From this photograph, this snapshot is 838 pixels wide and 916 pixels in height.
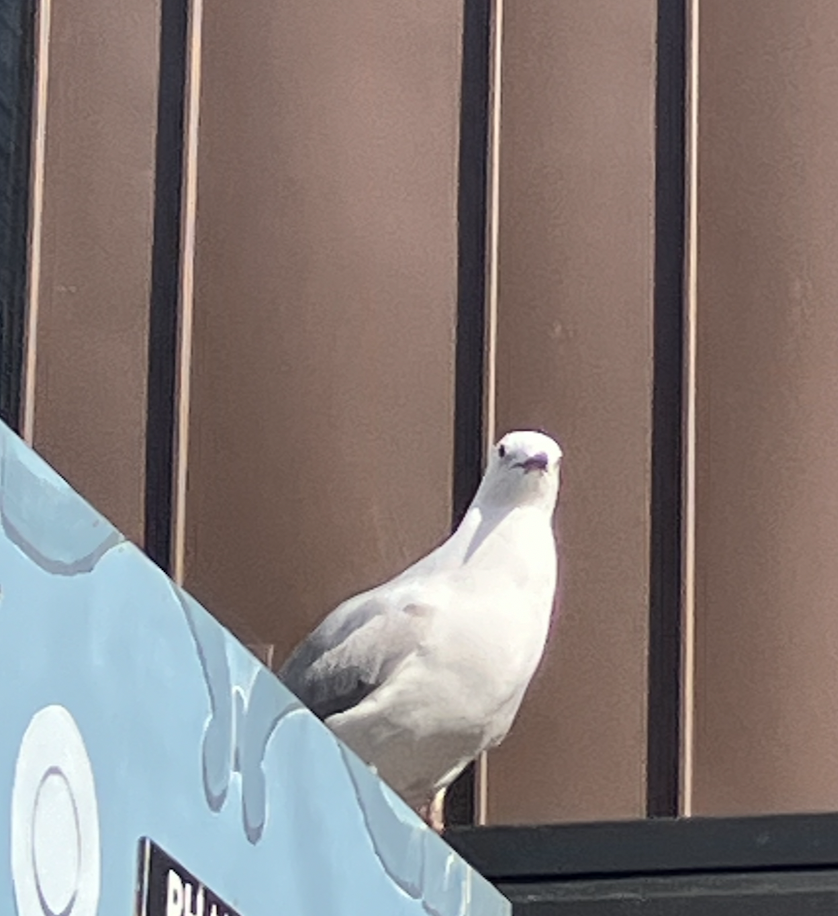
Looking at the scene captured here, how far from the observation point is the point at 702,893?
10.4 feet

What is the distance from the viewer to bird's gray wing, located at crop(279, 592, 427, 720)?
3.18 meters

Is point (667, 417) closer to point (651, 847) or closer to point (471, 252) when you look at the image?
point (471, 252)

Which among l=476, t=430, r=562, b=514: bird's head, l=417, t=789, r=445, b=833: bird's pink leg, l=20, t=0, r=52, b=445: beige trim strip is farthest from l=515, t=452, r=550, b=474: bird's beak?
l=20, t=0, r=52, b=445: beige trim strip

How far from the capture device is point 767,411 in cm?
448

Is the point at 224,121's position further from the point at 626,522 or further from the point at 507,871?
the point at 507,871

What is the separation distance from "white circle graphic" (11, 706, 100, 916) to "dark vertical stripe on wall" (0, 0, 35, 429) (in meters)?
2.99

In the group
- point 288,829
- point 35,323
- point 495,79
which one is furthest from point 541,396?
point 288,829

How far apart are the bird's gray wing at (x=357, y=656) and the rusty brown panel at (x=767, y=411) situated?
1.26 meters

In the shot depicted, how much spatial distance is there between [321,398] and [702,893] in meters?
1.66

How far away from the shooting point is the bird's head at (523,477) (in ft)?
11.3

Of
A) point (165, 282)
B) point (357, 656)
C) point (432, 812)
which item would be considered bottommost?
point (432, 812)

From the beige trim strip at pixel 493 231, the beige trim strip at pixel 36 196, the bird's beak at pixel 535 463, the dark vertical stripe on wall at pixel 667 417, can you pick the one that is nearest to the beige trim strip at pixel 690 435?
the dark vertical stripe on wall at pixel 667 417

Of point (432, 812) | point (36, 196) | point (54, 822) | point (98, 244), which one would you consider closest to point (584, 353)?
point (98, 244)

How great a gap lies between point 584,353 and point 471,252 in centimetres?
28
